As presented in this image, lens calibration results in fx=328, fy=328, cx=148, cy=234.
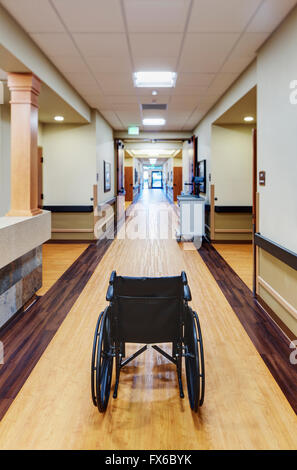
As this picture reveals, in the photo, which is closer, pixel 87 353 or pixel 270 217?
pixel 87 353

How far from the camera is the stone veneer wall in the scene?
288 centimetres

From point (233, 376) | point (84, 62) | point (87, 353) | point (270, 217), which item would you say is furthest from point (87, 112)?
point (233, 376)

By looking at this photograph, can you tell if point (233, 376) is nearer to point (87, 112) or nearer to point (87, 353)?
point (87, 353)

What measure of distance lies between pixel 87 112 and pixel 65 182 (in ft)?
4.70

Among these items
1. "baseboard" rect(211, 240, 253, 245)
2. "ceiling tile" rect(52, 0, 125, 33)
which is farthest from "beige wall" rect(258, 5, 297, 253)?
"baseboard" rect(211, 240, 253, 245)

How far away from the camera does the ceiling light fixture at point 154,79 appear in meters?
4.42

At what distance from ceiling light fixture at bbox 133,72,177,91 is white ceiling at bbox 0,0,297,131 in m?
0.12

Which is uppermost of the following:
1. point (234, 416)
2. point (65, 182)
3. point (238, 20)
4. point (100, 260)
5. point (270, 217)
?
point (238, 20)

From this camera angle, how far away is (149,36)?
3.14 m

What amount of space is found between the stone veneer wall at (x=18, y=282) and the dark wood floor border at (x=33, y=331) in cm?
11

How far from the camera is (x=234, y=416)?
174 cm

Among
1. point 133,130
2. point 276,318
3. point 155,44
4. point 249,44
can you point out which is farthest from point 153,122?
point 276,318

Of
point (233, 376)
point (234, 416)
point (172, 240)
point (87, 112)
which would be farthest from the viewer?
point (172, 240)

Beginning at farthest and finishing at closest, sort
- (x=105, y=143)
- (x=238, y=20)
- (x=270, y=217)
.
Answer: (x=105, y=143) < (x=270, y=217) < (x=238, y=20)
